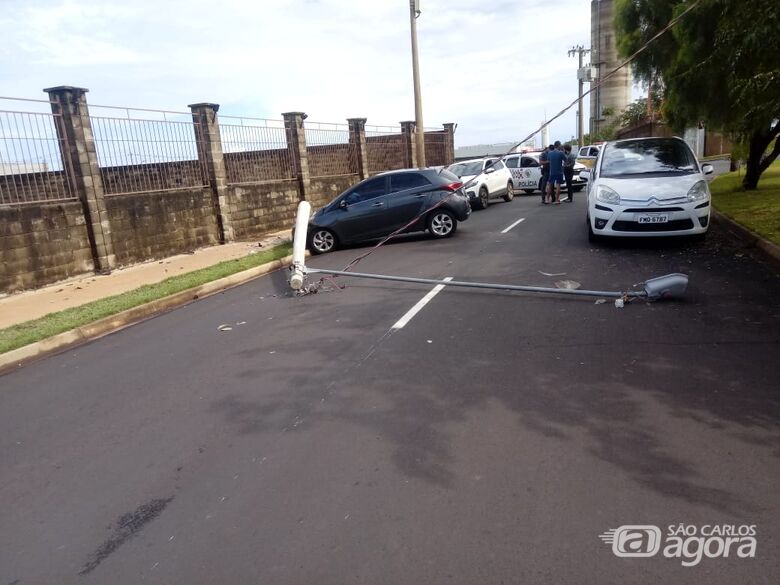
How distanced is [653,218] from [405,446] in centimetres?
726

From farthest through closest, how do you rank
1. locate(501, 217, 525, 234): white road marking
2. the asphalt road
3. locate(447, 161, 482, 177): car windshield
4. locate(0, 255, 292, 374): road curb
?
1. locate(447, 161, 482, 177): car windshield
2. locate(501, 217, 525, 234): white road marking
3. locate(0, 255, 292, 374): road curb
4. the asphalt road

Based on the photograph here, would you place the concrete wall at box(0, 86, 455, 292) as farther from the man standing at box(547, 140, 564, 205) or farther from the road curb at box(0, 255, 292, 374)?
the man standing at box(547, 140, 564, 205)

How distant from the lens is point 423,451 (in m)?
3.88

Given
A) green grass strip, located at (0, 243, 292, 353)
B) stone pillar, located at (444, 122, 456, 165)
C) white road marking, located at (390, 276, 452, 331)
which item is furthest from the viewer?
stone pillar, located at (444, 122, 456, 165)

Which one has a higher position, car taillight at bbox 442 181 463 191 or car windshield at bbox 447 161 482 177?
car windshield at bbox 447 161 482 177

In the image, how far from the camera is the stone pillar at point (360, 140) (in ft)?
72.9

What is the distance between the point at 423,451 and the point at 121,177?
11152mm

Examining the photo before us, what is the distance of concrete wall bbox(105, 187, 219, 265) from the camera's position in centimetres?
1273

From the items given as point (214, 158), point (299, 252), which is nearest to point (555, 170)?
point (214, 158)

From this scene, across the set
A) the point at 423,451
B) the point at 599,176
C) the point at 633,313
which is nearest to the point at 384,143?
the point at 599,176

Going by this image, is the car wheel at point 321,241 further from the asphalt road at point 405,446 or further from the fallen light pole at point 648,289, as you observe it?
the asphalt road at point 405,446

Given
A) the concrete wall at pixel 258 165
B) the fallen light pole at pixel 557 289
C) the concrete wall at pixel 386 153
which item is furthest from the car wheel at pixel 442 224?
the concrete wall at pixel 386 153

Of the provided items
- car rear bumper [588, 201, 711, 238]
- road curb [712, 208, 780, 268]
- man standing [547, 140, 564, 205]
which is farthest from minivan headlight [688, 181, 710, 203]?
man standing [547, 140, 564, 205]

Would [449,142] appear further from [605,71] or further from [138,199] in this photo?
[605,71]
